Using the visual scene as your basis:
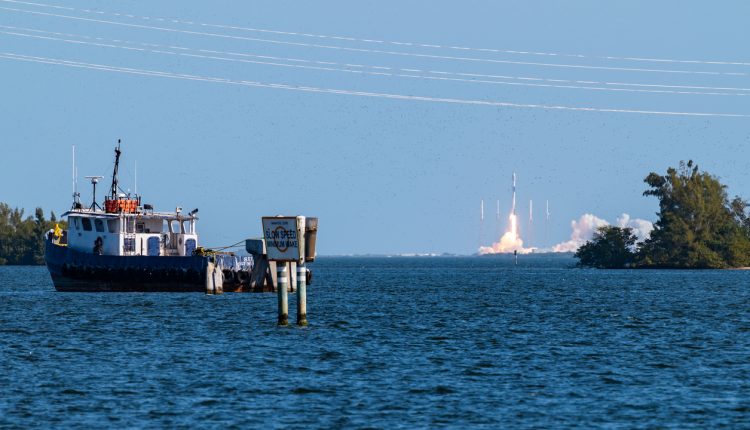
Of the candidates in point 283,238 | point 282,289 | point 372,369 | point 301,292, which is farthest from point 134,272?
point 372,369

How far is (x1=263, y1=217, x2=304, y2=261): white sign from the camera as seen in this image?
59688 mm

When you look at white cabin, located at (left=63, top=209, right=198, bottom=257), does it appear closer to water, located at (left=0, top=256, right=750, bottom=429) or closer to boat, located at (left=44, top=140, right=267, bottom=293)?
boat, located at (left=44, top=140, right=267, bottom=293)

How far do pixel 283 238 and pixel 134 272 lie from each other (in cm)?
3626

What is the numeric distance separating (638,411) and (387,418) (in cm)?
698

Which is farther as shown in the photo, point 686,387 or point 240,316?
point 240,316

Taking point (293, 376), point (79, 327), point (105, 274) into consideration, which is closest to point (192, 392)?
point (293, 376)

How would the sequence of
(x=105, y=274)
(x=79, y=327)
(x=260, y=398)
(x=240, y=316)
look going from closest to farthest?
(x=260, y=398), (x=79, y=327), (x=240, y=316), (x=105, y=274)

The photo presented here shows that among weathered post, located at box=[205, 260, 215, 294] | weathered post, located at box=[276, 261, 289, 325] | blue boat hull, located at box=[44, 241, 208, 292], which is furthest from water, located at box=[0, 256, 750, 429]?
weathered post, located at box=[205, 260, 215, 294]

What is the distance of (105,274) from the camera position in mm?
94938

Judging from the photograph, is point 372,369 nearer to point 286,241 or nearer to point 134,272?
point 286,241

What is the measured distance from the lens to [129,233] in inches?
3777

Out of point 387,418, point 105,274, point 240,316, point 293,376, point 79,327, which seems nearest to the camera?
point 387,418

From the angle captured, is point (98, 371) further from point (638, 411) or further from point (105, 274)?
point (105, 274)

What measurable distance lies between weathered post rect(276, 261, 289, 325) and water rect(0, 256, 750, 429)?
1.12m
